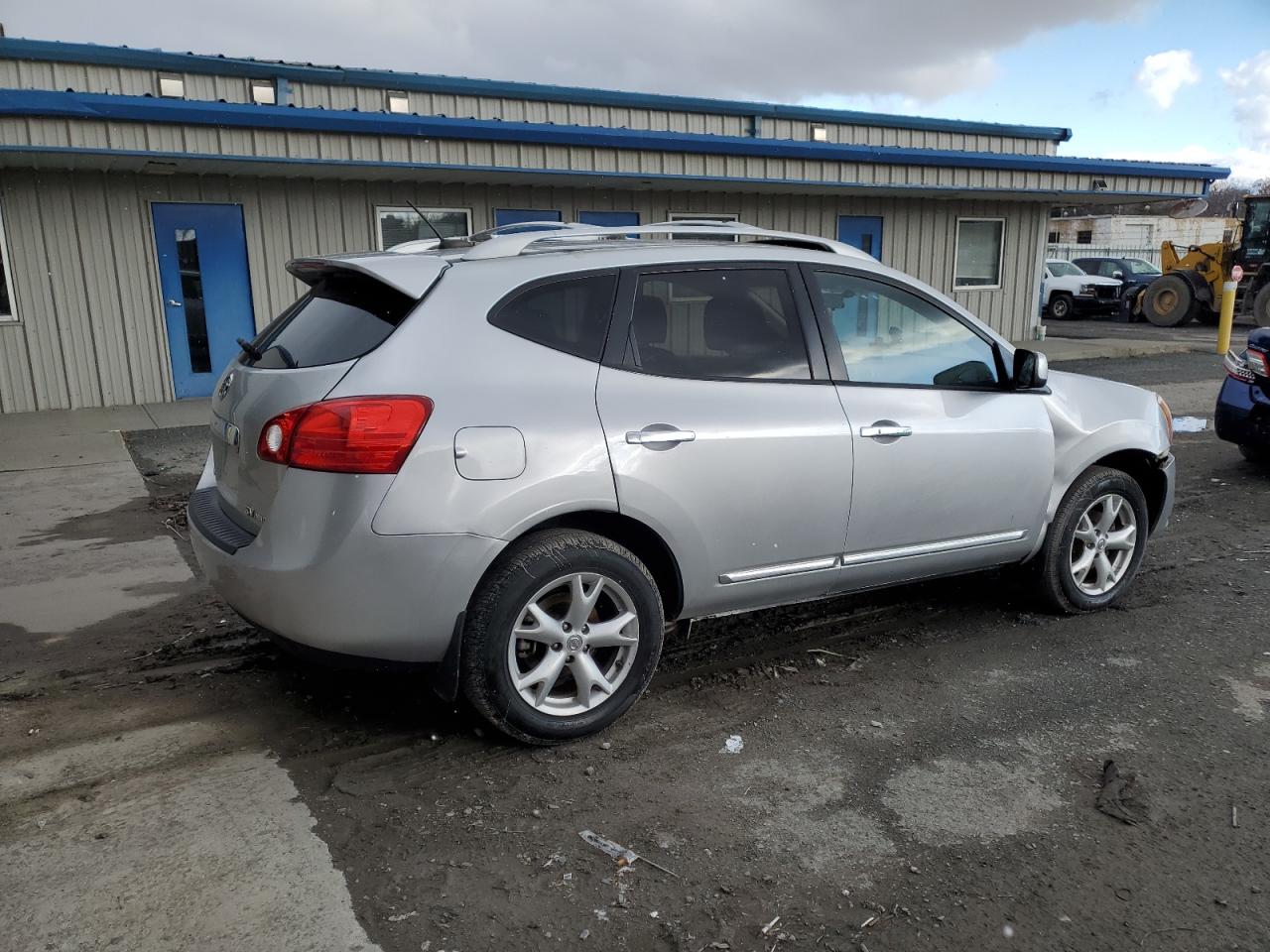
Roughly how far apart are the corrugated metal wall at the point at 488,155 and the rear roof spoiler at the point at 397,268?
7.53 metres

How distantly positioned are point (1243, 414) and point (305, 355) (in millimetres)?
7158

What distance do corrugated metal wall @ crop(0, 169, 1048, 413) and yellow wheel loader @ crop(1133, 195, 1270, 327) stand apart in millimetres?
16568

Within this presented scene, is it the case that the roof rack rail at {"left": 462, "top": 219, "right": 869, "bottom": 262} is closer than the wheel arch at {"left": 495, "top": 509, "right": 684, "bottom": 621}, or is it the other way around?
the wheel arch at {"left": 495, "top": 509, "right": 684, "bottom": 621}

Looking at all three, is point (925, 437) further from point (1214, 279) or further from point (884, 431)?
point (1214, 279)

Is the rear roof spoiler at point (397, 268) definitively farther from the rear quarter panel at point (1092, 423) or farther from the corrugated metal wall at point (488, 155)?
the corrugated metal wall at point (488, 155)

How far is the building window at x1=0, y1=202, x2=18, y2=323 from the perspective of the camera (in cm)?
1082

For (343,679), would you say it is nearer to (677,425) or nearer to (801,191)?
(677,425)

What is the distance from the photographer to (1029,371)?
434cm

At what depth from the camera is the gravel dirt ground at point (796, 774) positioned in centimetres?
264

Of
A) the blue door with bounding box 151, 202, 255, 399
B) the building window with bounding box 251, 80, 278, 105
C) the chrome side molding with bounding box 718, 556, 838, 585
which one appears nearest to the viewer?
the chrome side molding with bounding box 718, 556, 838, 585

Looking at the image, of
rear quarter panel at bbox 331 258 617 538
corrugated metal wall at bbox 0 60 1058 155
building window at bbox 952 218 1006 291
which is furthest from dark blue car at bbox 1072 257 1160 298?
rear quarter panel at bbox 331 258 617 538

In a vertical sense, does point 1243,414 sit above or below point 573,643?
above

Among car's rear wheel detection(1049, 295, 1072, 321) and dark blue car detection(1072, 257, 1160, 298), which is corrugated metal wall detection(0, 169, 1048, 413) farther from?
dark blue car detection(1072, 257, 1160, 298)

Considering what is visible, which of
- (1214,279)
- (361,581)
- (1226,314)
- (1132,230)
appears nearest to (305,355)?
(361,581)
